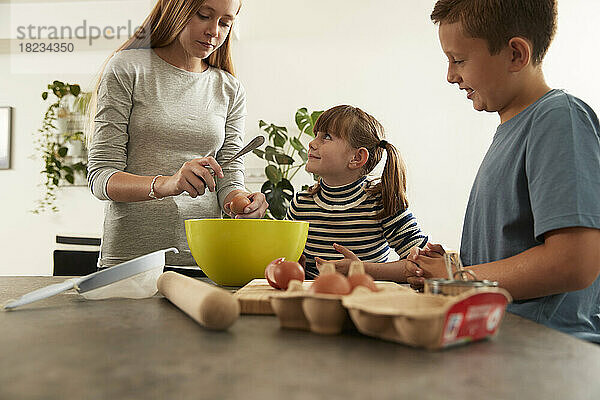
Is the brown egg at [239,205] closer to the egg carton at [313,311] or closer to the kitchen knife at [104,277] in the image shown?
the kitchen knife at [104,277]

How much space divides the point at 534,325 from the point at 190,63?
122 cm

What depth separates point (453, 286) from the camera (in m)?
0.53

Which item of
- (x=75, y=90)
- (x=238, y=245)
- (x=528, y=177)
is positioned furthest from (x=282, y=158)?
(x=528, y=177)

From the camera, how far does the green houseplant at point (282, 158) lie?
134 inches

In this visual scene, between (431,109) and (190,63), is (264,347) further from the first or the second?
(431,109)

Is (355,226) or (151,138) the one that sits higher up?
(151,138)

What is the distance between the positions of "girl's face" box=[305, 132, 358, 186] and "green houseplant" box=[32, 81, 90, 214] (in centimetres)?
283

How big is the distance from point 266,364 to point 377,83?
3.63 m

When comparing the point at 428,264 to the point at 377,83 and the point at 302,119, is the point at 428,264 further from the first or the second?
the point at 377,83

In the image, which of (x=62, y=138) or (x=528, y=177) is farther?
(x=62, y=138)

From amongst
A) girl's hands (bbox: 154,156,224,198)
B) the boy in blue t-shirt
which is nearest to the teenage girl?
girl's hands (bbox: 154,156,224,198)

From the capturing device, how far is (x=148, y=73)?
4.68 ft

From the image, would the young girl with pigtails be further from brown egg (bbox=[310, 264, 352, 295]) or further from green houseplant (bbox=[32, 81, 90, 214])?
green houseplant (bbox=[32, 81, 90, 214])

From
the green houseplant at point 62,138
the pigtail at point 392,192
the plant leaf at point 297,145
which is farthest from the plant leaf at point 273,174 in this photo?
the pigtail at point 392,192
